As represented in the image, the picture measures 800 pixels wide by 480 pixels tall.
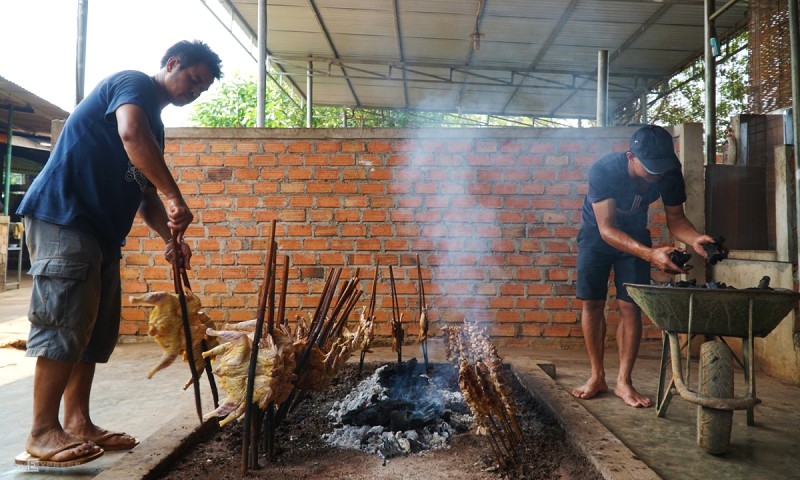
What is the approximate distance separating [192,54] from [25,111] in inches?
475

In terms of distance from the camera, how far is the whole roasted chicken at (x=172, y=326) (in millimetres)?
2248

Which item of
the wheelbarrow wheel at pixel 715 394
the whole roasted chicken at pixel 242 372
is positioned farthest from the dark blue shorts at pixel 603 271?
the whole roasted chicken at pixel 242 372

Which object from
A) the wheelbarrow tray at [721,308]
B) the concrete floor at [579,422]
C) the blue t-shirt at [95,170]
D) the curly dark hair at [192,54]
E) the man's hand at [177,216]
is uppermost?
the curly dark hair at [192,54]

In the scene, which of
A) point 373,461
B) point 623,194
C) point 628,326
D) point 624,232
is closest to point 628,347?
point 628,326

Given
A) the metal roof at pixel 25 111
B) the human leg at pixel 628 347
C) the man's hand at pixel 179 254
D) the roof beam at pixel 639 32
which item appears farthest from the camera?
the metal roof at pixel 25 111

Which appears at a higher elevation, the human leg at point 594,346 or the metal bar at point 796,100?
the metal bar at point 796,100

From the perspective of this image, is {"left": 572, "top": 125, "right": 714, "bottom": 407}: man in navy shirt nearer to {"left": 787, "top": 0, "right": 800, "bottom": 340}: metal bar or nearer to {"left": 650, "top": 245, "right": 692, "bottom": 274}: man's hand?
{"left": 650, "top": 245, "right": 692, "bottom": 274}: man's hand

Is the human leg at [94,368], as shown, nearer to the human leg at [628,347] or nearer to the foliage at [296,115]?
the human leg at [628,347]

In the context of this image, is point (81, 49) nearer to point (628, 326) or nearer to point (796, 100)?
point (628, 326)

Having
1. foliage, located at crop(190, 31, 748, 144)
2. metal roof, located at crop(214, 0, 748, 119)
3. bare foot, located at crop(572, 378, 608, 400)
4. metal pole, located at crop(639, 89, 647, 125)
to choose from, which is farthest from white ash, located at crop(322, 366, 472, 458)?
metal pole, located at crop(639, 89, 647, 125)

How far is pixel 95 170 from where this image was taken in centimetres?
256

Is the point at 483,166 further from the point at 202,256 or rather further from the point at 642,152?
the point at 202,256

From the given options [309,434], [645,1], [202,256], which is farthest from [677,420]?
[645,1]

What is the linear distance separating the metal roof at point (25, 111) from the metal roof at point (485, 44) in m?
4.76
